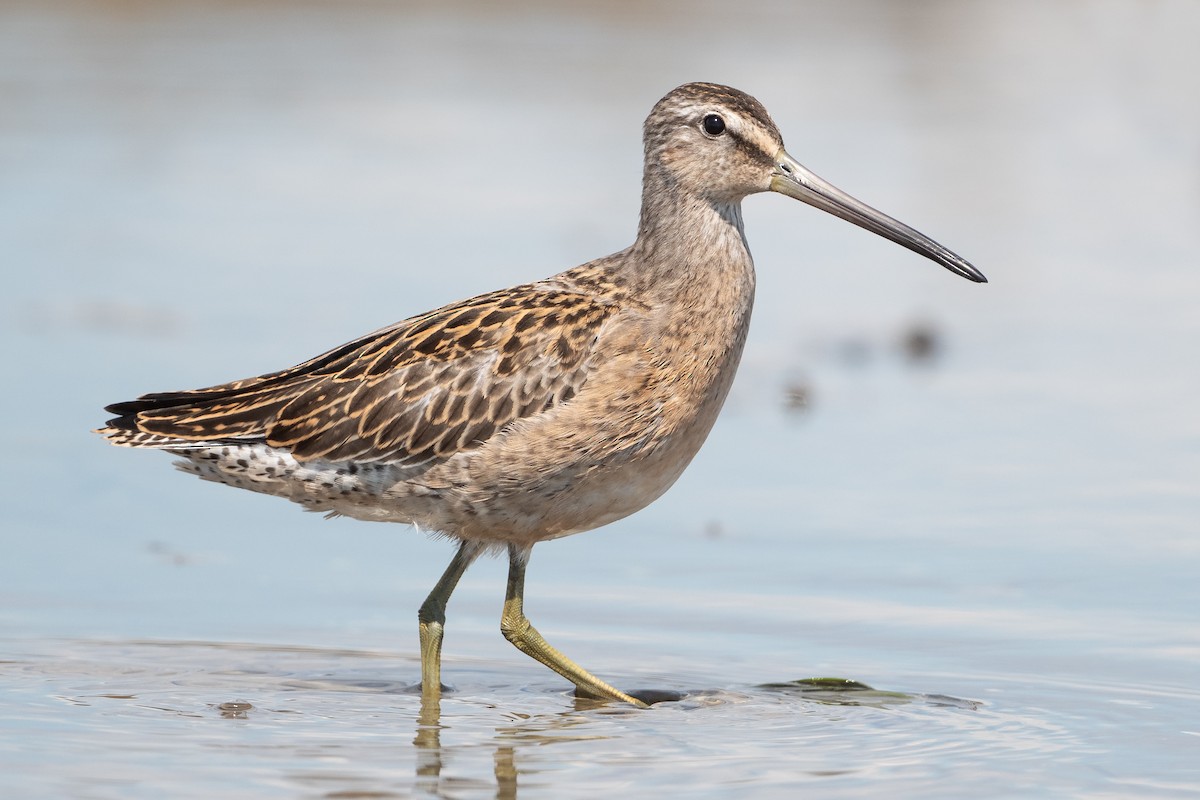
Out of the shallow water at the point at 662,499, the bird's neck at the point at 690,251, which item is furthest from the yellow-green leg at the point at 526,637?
the bird's neck at the point at 690,251

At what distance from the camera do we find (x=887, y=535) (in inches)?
305

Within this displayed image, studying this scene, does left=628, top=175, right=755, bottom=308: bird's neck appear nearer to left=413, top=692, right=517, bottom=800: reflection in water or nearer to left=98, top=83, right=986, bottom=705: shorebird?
left=98, top=83, right=986, bottom=705: shorebird

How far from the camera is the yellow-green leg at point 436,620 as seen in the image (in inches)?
249

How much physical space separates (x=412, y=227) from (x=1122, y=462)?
575 centimetres

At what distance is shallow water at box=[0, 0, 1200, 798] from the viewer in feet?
18.8

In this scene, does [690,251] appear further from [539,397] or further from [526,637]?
[526,637]

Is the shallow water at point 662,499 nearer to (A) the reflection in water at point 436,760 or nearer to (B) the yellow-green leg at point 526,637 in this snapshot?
(A) the reflection in water at point 436,760

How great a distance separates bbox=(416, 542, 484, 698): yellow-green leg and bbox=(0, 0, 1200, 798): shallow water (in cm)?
13

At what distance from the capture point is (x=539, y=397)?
6.15m

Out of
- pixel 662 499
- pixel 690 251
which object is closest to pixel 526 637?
pixel 690 251

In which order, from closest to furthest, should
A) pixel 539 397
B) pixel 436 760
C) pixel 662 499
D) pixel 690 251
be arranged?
pixel 436 760
pixel 539 397
pixel 690 251
pixel 662 499

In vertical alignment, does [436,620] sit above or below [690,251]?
below

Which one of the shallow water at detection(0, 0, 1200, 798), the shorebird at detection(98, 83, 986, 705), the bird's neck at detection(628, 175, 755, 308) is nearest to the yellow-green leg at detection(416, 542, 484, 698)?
the shorebird at detection(98, 83, 986, 705)

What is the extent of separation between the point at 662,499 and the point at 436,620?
210cm
